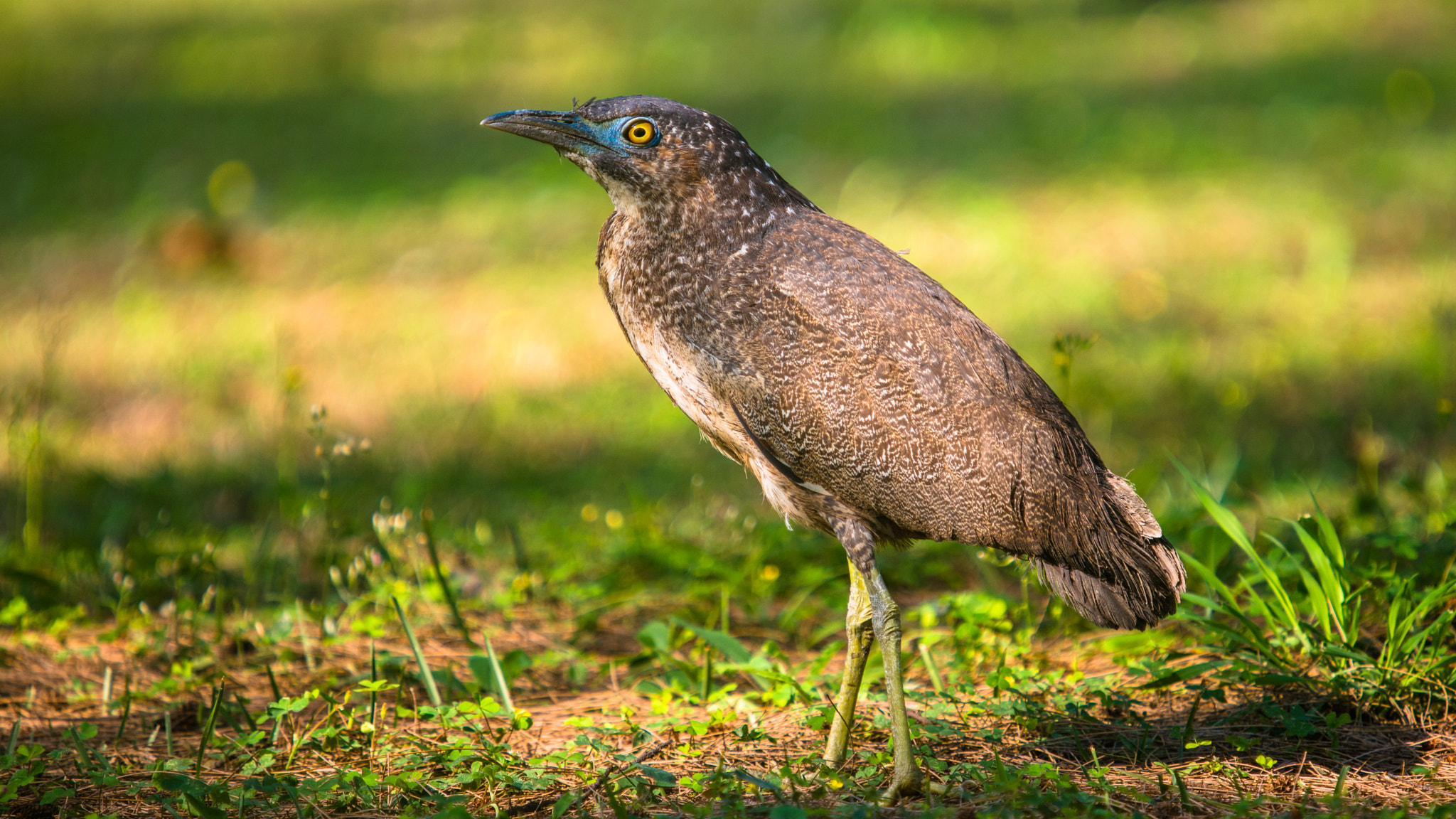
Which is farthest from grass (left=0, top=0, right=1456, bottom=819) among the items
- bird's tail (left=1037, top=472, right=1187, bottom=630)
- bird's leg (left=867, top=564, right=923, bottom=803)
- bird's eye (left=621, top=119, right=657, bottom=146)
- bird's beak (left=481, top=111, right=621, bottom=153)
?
bird's eye (left=621, top=119, right=657, bottom=146)

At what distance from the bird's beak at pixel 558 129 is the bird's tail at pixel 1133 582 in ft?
5.92

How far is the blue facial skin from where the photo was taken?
3.48 meters

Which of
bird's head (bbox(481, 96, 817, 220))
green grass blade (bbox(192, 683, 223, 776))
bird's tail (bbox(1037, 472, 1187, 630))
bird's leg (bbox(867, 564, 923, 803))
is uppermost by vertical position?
bird's head (bbox(481, 96, 817, 220))

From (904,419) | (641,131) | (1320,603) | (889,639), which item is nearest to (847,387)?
(904,419)

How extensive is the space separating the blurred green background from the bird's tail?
2.69ft

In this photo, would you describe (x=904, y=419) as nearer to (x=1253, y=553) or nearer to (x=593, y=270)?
(x=1253, y=553)

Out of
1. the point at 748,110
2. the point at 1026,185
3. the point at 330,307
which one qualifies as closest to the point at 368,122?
the point at 748,110

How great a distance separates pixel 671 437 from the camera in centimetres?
654

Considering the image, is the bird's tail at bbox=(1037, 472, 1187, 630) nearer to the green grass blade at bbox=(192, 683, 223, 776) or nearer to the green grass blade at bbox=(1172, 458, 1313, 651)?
the green grass blade at bbox=(1172, 458, 1313, 651)

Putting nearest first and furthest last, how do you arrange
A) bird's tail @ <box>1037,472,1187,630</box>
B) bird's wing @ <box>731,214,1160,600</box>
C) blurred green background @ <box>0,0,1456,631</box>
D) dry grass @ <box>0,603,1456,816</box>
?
dry grass @ <box>0,603,1456,816</box> < bird's wing @ <box>731,214,1160,600</box> < bird's tail @ <box>1037,472,1187,630</box> < blurred green background @ <box>0,0,1456,631</box>

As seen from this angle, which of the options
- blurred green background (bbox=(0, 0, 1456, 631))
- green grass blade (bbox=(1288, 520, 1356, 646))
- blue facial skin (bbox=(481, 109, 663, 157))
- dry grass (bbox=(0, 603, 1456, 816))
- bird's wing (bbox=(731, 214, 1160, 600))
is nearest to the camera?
dry grass (bbox=(0, 603, 1456, 816))

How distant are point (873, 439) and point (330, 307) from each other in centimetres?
623

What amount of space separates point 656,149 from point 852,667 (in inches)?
63.6

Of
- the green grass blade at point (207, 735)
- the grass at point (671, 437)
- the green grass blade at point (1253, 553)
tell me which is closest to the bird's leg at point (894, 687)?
the grass at point (671, 437)
